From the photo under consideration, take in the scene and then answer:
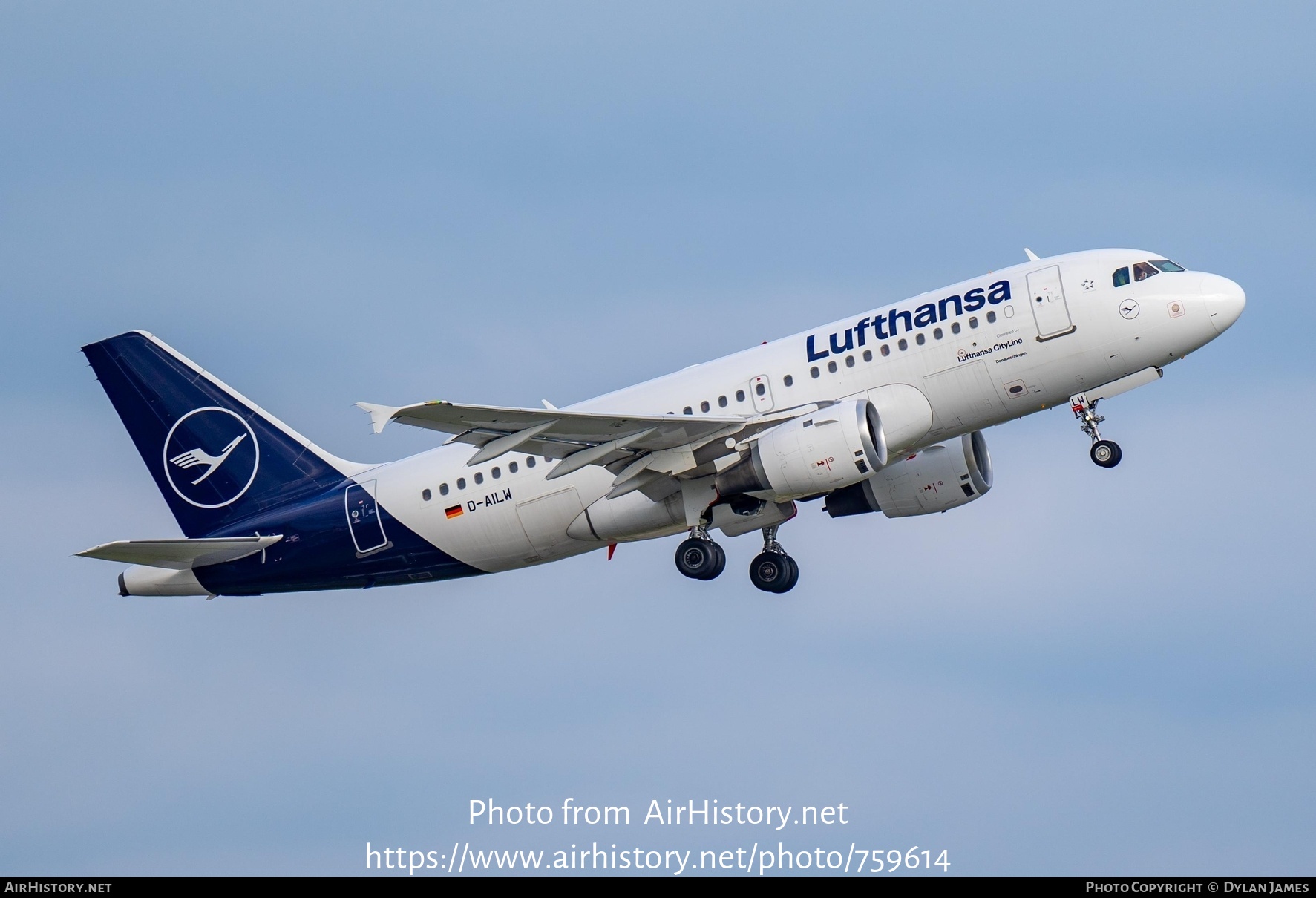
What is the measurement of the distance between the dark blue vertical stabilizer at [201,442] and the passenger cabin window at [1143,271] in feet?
68.7

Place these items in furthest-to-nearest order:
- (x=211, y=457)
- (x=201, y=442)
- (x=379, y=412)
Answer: (x=201, y=442), (x=211, y=457), (x=379, y=412)

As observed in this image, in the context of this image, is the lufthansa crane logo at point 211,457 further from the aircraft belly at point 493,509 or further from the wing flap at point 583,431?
the wing flap at point 583,431

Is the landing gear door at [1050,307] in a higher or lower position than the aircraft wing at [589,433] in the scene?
higher

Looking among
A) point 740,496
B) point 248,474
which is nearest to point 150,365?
point 248,474

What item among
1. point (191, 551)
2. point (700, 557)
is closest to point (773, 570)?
point (700, 557)

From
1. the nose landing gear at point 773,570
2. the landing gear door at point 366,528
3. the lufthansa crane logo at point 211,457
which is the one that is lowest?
the nose landing gear at point 773,570

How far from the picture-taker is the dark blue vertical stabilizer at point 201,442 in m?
45.5

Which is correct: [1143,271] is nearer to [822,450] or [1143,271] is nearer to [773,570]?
[822,450]

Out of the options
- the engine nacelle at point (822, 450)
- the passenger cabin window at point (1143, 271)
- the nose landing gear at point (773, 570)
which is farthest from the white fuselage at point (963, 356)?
the nose landing gear at point (773, 570)

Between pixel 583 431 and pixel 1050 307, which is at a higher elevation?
pixel 1050 307

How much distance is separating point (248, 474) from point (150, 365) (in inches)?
173

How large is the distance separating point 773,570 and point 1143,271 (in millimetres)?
12143

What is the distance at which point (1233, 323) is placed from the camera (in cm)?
3956

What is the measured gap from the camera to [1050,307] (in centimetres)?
3984
